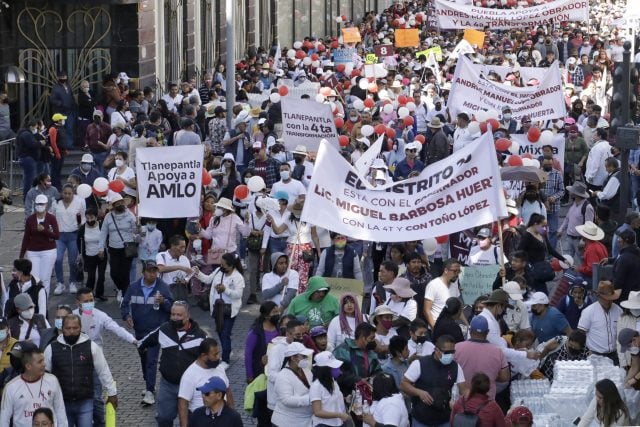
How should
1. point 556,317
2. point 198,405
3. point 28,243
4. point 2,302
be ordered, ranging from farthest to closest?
point 28,243 < point 2,302 < point 556,317 < point 198,405

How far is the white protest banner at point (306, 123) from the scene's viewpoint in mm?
23719

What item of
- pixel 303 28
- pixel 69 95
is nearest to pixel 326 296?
pixel 69 95

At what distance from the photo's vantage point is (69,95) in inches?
1171

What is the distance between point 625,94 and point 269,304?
6.20 meters

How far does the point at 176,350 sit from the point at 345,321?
4.95ft

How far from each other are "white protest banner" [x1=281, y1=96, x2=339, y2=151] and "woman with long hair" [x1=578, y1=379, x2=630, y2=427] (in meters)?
12.1

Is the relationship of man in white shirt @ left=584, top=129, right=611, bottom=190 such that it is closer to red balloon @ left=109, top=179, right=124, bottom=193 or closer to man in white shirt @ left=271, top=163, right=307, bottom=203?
man in white shirt @ left=271, top=163, right=307, bottom=203

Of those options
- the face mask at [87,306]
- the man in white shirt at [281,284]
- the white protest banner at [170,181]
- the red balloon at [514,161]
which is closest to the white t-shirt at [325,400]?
the face mask at [87,306]

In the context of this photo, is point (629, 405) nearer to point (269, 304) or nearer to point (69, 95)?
point (269, 304)

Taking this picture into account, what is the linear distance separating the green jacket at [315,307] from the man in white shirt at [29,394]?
3.04m

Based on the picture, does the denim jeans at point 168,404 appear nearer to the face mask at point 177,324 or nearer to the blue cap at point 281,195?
the face mask at point 177,324

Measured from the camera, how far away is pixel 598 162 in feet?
78.1

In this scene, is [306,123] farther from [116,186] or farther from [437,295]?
[437,295]

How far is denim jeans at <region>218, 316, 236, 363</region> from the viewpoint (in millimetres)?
16391
